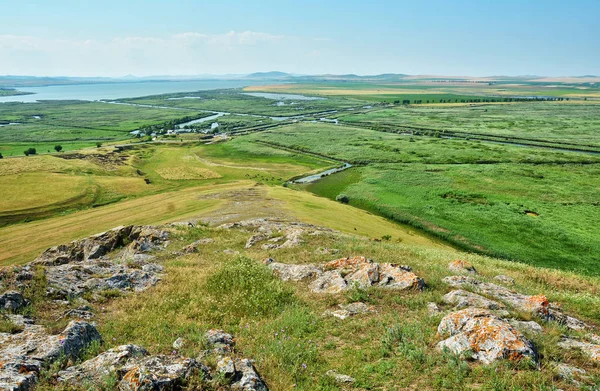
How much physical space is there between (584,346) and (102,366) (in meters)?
14.5

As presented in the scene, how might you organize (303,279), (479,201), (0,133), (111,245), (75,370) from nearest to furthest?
(75,370), (303,279), (111,245), (479,201), (0,133)

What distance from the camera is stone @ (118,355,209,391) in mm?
8102

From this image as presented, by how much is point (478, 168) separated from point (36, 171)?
4700 inches

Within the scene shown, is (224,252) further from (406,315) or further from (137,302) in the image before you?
(406,315)

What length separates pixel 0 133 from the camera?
166m

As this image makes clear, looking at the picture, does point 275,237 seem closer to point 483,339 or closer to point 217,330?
point 217,330

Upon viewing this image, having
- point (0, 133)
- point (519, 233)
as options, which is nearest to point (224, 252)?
point (519, 233)

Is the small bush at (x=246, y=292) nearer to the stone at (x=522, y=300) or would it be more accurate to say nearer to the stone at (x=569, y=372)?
the stone at (x=522, y=300)

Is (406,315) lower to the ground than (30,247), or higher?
higher

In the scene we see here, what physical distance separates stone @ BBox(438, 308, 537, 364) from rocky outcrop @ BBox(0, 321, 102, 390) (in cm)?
1137

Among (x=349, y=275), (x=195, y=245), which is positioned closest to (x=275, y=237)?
(x=195, y=245)

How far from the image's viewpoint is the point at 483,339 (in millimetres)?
10234

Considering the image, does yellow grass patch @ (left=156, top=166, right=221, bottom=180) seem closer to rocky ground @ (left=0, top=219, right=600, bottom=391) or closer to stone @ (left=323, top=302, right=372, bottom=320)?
rocky ground @ (left=0, top=219, right=600, bottom=391)

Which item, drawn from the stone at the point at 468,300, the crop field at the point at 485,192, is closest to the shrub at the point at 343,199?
the crop field at the point at 485,192
